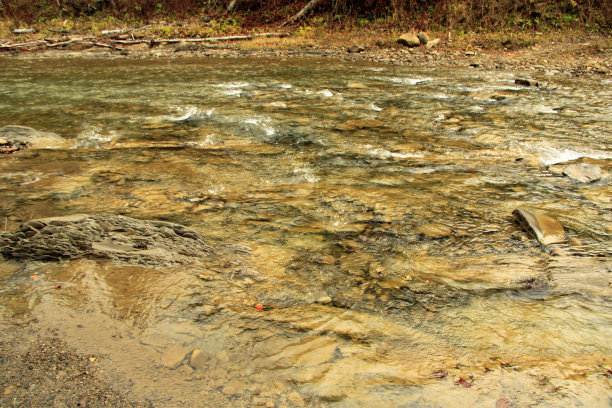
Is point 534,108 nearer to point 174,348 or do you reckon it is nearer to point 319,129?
point 319,129

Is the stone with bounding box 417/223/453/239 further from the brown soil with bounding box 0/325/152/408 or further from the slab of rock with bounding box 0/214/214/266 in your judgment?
the brown soil with bounding box 0/325/152/408

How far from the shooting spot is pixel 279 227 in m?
3.21

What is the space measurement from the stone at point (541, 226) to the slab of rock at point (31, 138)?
5222 millimetres

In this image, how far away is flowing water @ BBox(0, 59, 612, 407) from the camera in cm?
184

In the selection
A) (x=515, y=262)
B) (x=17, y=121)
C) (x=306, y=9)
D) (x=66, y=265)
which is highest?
(x=306, y=9)

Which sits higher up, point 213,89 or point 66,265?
point 213,89

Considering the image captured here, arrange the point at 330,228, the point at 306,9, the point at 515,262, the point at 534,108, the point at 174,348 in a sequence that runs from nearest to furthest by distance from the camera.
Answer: the point at 174,348
the point at 515,262
the point at 330,228
the point at 534,108
the point at 306,9

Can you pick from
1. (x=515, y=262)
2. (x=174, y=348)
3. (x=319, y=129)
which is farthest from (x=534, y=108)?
(x=174, y=348)

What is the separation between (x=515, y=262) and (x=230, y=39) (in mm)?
16023

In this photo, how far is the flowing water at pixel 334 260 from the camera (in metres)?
1.84

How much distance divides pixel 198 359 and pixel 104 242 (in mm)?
1260

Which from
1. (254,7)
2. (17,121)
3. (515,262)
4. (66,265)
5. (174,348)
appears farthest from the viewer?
(254,7)

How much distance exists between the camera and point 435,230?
10.5 feet

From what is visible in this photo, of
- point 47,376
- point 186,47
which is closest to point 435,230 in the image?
point 47,376
